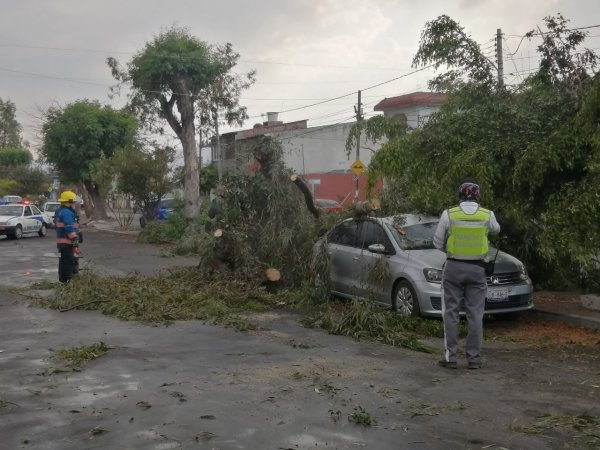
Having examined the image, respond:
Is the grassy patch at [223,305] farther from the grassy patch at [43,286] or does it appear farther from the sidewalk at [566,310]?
the sidewalk at [566,310]

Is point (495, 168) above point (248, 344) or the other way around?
above

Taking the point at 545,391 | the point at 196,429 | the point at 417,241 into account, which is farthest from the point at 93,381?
the point at 417,241

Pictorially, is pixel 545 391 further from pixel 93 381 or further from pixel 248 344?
pixel 93 381

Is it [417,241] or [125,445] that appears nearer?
[125,445]

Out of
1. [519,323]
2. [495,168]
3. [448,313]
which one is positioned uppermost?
[495,168]

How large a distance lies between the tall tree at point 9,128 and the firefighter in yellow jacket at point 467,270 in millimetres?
91578

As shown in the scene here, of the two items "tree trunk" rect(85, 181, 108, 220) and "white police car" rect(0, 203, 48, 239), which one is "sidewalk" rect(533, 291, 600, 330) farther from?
"tree trunk" rect(85, 181, 108, 220)

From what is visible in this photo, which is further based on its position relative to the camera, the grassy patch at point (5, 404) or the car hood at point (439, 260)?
the car hood at point (439, 260)

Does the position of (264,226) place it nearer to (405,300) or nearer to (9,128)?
(405,300)

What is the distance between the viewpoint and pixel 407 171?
463 inches

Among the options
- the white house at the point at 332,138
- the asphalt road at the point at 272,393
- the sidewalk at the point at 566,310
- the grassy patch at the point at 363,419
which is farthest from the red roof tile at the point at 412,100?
the grassy patch at the point at 363,419

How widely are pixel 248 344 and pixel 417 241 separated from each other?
3407mm

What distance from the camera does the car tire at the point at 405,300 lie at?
31.5 ft

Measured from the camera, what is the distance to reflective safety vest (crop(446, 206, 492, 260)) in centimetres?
716
